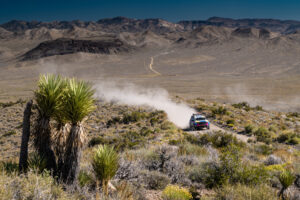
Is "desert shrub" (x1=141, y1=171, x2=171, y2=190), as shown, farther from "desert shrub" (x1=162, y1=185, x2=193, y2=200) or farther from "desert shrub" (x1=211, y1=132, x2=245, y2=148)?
"desert shrub" (x1=211, y1=132, x2=245, y2=148)

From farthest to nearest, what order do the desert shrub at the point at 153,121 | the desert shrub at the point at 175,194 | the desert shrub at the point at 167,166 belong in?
the desert shrub at the point at 153,121 → the desert shrub at the point at 167,166 → the desert shrub at the point at 175,194

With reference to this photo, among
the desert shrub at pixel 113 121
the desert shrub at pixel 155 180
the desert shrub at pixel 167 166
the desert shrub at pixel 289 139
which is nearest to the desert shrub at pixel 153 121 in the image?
the desert shrub at pixel 113 121

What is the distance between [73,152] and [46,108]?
1144 millimetres

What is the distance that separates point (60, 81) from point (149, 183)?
351 centimetres

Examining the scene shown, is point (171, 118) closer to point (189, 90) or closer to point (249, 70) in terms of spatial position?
point (189, 90)

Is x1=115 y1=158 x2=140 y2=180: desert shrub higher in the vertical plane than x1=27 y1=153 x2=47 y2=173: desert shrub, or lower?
lower

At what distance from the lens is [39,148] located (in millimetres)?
5621

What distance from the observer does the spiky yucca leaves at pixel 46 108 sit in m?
5.25

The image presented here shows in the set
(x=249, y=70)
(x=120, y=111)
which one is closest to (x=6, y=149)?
(x=120, y=111)

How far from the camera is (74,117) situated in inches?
202

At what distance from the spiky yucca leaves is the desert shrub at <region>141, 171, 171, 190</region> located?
2423 millimetres

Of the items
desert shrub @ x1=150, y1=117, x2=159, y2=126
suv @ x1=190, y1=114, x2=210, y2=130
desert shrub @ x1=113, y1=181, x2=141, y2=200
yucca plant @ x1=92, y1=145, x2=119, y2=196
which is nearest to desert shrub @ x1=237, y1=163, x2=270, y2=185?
desert shrub @ x1=113, y1=181, x2=141, y2=200

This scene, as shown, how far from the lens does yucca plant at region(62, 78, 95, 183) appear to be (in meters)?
5.06

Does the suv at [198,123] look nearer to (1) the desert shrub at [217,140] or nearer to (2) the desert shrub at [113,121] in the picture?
(1) the desert shrub at [217,140]
